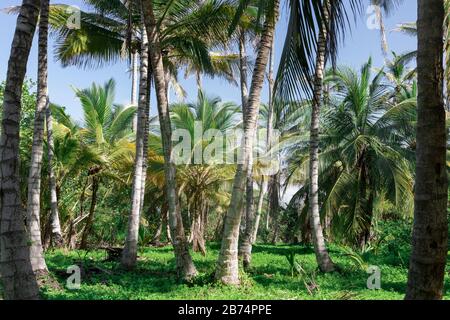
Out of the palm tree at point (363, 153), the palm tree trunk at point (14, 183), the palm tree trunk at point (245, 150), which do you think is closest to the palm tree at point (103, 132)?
the palm tree at point (363, 153)

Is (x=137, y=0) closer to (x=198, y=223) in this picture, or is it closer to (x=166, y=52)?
(x=166, y=52)

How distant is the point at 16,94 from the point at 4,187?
0.92 metres

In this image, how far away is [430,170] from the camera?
12.1ft

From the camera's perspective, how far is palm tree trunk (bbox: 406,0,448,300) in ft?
11.8

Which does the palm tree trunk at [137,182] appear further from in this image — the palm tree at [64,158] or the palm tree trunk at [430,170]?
the palm tree trunk at [430,170]

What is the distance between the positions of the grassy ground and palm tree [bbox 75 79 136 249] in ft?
12.1

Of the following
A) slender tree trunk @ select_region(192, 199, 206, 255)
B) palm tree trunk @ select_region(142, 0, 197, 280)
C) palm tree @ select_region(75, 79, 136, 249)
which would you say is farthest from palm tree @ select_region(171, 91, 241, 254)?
palm tree trunk @ select_region(142, 0, 197, 280)

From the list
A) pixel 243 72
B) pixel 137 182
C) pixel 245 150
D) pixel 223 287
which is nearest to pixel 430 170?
pixel 245 150

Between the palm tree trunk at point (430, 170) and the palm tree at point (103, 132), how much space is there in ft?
41.1

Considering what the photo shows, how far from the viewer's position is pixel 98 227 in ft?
72.1

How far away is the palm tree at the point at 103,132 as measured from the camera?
52.0 feet

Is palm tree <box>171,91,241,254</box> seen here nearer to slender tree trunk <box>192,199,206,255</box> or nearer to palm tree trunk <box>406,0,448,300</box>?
slender tree trunk <box>192,199,206,255</box>
